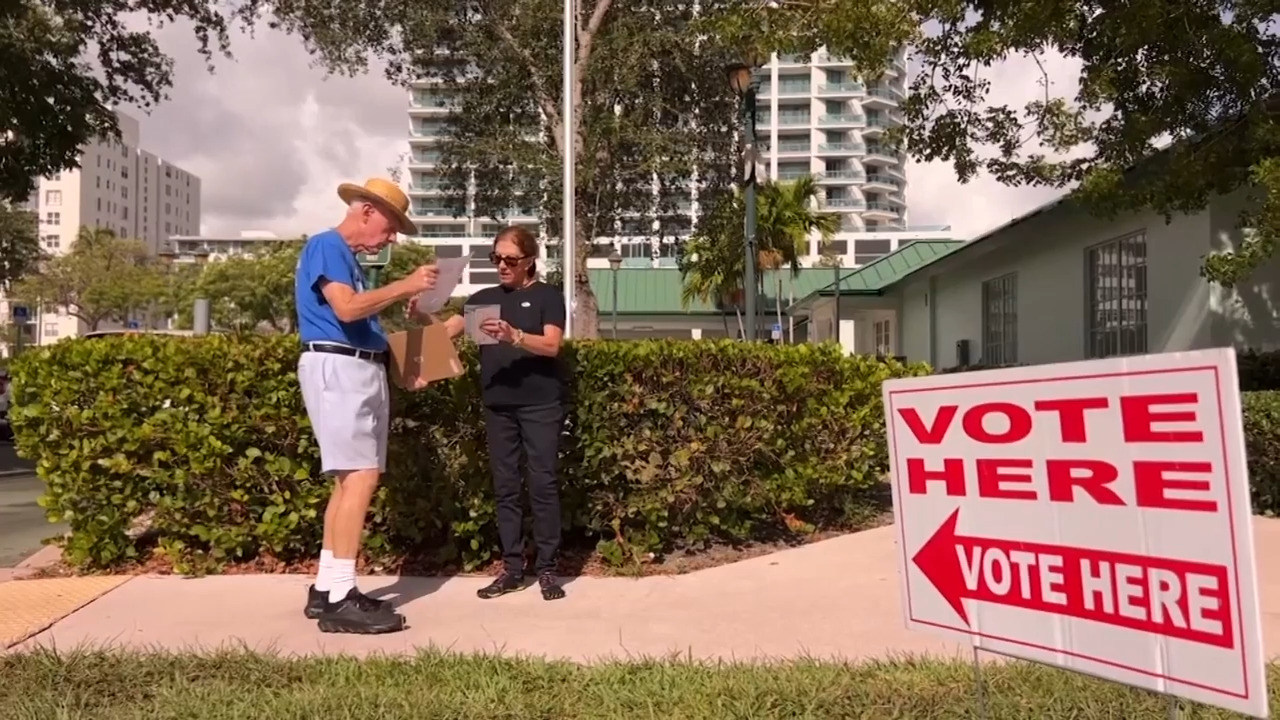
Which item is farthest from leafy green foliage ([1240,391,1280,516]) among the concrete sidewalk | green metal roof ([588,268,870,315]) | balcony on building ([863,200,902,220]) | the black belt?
balcony on building ([863,200,902,220])

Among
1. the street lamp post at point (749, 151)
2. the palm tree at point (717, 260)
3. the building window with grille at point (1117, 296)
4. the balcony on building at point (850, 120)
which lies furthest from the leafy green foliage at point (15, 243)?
the balcony on building at point (850, 120)

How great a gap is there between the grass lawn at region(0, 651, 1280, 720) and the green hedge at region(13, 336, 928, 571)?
1.52 metres

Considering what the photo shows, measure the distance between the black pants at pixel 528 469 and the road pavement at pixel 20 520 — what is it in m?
3.27

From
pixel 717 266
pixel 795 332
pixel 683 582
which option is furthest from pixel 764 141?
pixel 683 582

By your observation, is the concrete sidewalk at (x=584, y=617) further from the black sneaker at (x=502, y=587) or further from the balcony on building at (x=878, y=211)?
the balcony on building at (x=878, y=211)

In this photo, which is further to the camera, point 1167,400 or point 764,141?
point 764,141

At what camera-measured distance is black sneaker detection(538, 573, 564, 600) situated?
16.1ft

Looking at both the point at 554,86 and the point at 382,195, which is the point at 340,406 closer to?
the point at 382,195

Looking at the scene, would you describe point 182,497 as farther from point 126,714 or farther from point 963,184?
point 963,184

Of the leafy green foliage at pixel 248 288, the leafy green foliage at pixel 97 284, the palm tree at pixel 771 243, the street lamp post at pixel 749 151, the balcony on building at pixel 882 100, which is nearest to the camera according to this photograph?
the street lamp post at pixel 749 151

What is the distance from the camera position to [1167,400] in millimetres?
2240

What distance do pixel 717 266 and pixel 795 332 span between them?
18771 mm

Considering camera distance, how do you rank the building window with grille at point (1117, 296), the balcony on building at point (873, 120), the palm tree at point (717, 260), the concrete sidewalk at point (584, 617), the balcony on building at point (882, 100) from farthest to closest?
the balcony on building at point (873, 120), the balcony on building at point (882, 100), the palm tree at point (717, 260), the building window with grille at point (1117, 296), the concrete sidewalk at point (584, 617)

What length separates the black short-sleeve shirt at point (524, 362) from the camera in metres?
4.85
